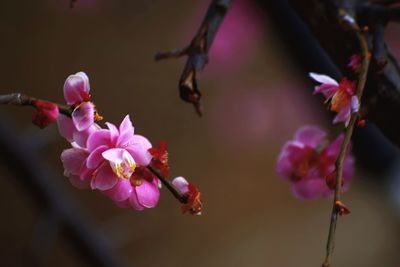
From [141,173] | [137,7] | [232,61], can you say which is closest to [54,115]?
[141,173]

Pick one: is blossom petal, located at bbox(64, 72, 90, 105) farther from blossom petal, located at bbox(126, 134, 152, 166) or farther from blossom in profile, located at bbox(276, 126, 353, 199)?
blossom in profile, located at bbox(276, 126, 353, 199)

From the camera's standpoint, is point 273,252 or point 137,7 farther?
point 273,252

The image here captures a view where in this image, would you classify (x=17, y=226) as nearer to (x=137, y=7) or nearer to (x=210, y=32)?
(x=137, y=7)

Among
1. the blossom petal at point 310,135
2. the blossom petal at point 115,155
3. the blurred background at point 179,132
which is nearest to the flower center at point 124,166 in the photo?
the blossom petal at point 115,155

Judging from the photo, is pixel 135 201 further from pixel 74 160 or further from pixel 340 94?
pixel 340 94

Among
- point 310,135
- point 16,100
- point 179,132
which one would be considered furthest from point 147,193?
point 179,132

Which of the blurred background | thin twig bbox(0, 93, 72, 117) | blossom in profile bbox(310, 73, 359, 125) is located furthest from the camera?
the blurred background

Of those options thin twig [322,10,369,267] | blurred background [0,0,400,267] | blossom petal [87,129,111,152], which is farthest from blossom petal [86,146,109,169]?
blurred background [0,0,400,267]

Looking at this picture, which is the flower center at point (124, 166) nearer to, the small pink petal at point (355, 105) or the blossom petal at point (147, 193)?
the blossom petal at point (147, 193)
